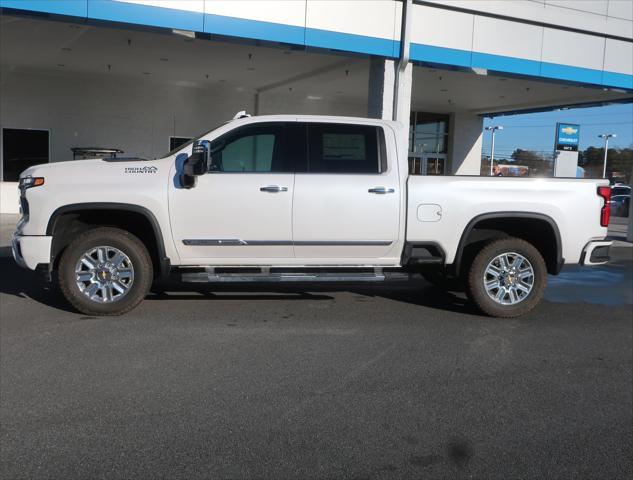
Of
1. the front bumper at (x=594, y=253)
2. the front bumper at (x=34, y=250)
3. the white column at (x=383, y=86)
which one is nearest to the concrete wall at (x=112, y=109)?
the white column at (x=383, y=86)

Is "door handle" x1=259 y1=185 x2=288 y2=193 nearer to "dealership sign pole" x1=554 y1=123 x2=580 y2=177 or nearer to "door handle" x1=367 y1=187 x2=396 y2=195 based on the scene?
"door handle" x1=367 y1=187 x2=396 y2=195

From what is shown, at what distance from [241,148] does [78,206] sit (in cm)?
181

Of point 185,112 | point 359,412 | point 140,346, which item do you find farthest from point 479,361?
point 185,112

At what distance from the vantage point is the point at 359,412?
414cm

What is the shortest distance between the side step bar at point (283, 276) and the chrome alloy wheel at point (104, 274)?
616mm

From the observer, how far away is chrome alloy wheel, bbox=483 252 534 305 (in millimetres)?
6828

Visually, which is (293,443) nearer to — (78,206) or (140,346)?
(140,346)

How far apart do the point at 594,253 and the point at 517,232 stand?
879 mm

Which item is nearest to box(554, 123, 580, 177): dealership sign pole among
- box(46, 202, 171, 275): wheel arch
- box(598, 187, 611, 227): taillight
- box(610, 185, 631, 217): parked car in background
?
box(610, 185, 631, 217): parked car in background

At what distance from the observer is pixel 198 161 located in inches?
239

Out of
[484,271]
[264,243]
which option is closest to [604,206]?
[484,271]

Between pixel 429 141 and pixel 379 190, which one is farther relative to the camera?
pixel 429 141

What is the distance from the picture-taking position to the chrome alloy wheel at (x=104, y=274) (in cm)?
632

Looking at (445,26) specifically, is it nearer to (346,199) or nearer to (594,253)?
(594,253)
